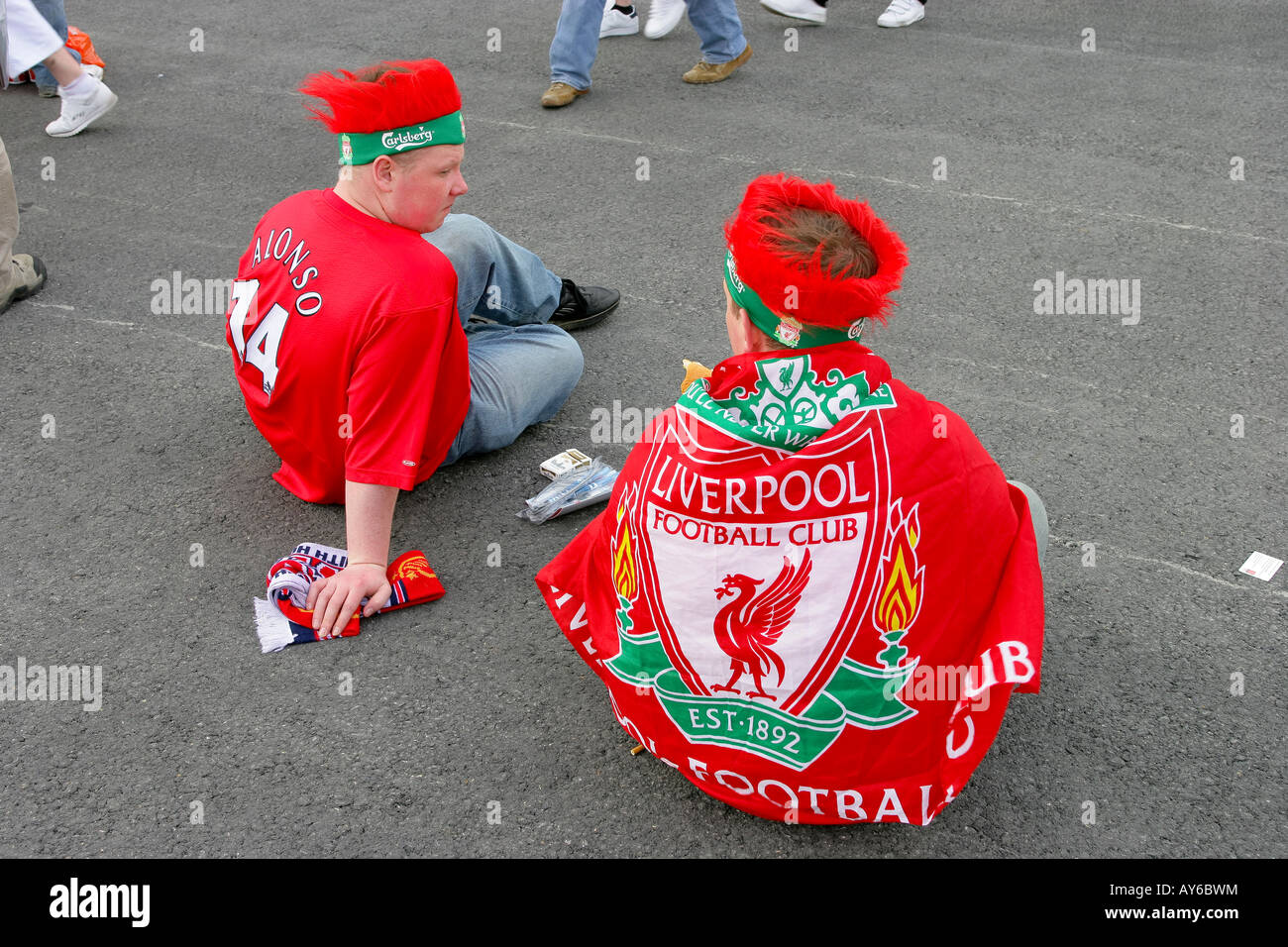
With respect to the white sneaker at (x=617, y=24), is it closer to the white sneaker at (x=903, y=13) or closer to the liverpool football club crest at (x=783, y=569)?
the white sneaker at (x=903, y=13)

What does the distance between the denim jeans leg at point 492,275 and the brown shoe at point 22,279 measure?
1.94 m

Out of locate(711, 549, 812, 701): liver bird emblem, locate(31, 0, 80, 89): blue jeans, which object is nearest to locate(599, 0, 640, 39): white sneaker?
locate(31, 0, 80, 89): blue jeans

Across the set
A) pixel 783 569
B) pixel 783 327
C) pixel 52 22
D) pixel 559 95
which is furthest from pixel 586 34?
pixel 783 569

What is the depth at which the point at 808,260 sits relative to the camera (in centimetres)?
202

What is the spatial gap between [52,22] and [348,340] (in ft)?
14.8

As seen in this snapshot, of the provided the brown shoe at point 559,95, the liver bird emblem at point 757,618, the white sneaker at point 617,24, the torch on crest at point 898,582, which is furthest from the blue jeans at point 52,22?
the torch on crest at point 898,582

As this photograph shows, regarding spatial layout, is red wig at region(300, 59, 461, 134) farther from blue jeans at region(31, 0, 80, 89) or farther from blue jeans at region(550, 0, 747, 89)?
blue jeans at region(31, 0, 80, 89)

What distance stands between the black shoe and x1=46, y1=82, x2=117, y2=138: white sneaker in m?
3.17

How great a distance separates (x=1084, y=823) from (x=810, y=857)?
0.56 metres

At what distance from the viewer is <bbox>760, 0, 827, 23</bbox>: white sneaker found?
6.95 m

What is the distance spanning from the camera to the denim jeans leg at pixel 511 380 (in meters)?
3.39

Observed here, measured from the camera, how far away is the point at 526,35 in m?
7.10

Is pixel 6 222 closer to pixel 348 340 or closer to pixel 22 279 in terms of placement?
pixel 22 279
